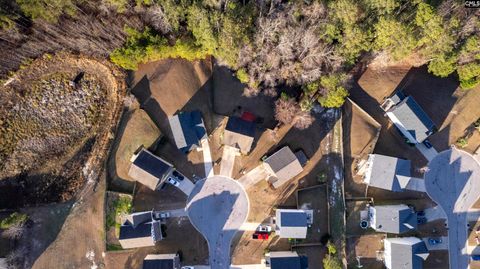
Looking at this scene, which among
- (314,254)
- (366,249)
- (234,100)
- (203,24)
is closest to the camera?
(203,24)

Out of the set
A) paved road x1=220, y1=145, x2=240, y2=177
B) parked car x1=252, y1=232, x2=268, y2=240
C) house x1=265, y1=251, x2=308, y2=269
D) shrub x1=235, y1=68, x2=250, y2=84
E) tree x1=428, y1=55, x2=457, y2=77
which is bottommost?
house x1=265, y1=251, x2=308, y2=269

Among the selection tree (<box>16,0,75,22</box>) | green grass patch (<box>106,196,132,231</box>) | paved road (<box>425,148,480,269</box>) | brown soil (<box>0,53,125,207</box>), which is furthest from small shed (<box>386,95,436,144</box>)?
tree (<box>16,0,75,22</box>)

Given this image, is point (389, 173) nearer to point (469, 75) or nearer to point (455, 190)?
point (455, 190)

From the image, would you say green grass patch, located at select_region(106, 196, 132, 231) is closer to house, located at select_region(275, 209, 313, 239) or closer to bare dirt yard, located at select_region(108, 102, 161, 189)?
bare dirt yard, located at select_region(108, 102, 161, 189)

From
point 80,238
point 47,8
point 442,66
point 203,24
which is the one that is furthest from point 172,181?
point 442,66

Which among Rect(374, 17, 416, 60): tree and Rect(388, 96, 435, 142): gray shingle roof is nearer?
Rect(374, 17, 416, 60): tree

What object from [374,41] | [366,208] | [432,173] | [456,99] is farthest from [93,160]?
[456,99]

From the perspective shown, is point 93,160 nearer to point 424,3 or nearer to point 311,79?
point 311,79
